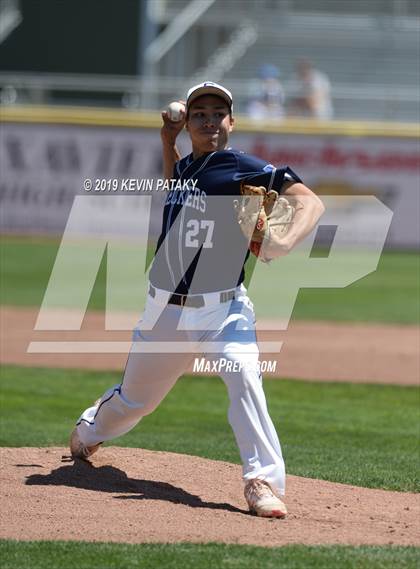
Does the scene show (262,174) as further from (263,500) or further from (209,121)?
(263,500)

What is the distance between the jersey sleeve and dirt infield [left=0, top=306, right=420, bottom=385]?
576cm

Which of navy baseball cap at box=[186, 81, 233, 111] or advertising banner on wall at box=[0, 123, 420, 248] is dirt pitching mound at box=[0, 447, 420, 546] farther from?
advertising banner on wall at box=[0, 123, 420, 248]

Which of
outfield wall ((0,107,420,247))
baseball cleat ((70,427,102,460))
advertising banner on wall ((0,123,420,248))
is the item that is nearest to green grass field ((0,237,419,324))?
advertising banner on wall ((0,123,420,248))

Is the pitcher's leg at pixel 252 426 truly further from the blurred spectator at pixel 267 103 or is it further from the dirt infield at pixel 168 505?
the blurred spectator at pixel 267 103

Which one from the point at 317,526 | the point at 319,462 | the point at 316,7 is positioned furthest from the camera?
the point at 316,7

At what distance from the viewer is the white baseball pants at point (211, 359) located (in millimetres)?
5723

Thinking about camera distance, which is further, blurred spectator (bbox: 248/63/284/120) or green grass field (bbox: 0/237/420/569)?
blurred spectator (bbox: 248/63/284/120)

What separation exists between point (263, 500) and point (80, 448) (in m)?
1.41

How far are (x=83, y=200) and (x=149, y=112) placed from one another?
2.56 m

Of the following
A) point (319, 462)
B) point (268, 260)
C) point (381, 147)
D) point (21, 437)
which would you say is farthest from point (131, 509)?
point (381, 147)


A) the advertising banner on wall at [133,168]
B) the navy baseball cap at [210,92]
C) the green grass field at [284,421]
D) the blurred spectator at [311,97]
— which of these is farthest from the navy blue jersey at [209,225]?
the blurred spectator at [311,97]

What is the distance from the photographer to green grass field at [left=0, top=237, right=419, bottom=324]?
1579 cm

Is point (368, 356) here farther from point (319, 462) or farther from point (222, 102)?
point (222, 102)

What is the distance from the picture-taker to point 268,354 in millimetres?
12492
